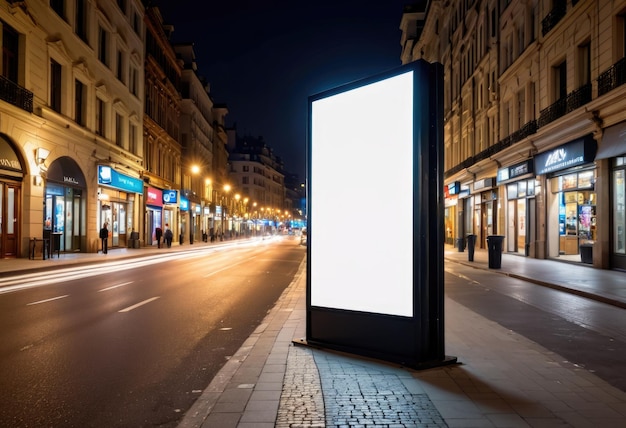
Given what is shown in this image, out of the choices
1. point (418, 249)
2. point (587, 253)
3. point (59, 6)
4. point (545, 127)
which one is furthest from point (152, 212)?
point (418, 249)

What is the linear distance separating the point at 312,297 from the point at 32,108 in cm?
2102

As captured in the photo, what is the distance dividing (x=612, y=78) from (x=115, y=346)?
59.2 ft

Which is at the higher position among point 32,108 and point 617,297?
point 32,108

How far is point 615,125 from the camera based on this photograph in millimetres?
17797

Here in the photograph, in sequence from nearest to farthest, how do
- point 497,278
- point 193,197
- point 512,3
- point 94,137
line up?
point 497,278, point 512,3, point 94,137, point 193,197

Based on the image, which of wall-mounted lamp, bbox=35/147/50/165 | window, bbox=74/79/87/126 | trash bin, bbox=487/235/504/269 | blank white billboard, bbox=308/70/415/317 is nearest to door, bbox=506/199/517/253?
trash bin, bbox=487/235/504/269

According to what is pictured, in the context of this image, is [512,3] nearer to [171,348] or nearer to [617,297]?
[617,297]

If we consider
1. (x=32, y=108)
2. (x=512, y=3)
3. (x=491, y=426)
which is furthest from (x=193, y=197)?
(x=491, y=426)

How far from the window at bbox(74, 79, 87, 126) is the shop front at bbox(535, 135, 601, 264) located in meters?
24.4

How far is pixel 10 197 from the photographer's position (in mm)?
22047

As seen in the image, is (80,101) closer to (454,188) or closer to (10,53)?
(10,53)

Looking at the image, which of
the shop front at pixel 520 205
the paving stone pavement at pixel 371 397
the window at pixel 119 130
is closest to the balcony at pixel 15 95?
the window at pixel 119 130

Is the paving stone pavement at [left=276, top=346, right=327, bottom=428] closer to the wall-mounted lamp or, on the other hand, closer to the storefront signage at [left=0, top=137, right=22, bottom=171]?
the storefront signage at [left=0, top=137, right=22, bottom=171]

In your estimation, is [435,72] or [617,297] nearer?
[435,72]
